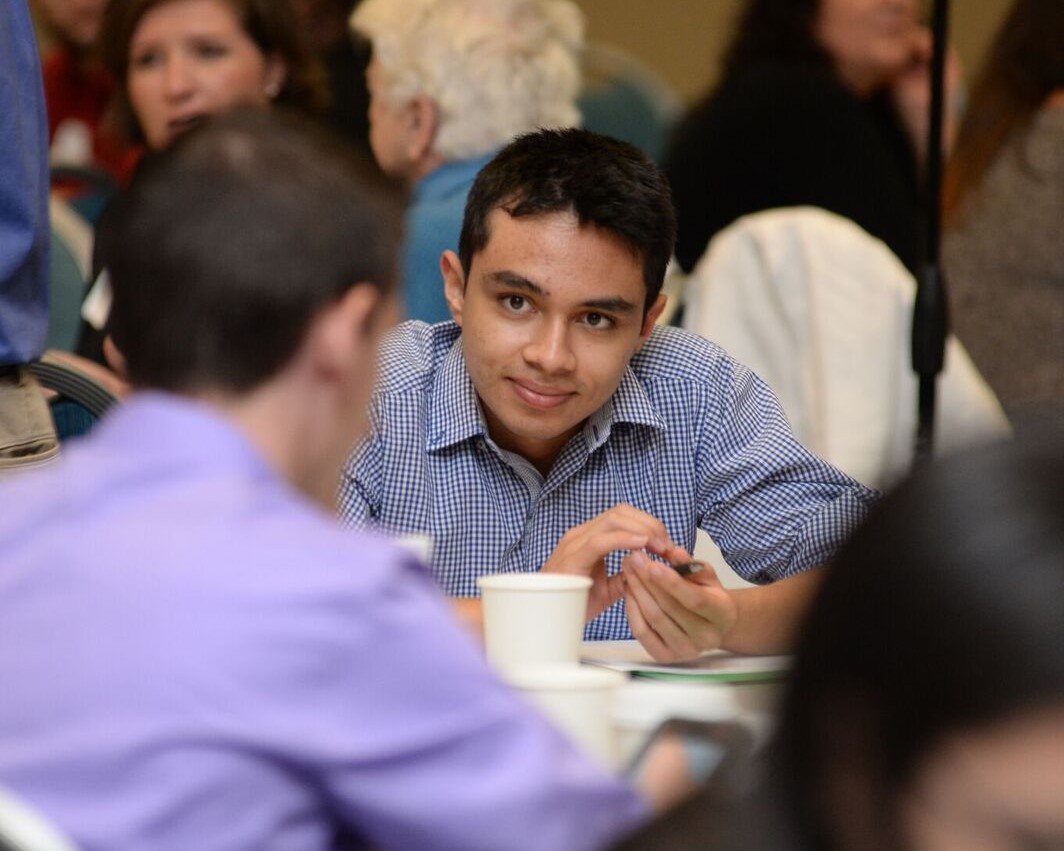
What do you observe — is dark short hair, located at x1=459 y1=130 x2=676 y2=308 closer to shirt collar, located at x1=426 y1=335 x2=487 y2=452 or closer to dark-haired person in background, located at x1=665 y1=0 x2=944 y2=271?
shirt collar, located at x1=426 y1=335 x2=487 y2=452

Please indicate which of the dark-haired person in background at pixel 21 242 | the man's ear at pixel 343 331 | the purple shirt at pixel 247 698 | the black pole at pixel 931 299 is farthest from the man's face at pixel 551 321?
the purple shirt at pixel 247 698

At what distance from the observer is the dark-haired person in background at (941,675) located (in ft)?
2.00

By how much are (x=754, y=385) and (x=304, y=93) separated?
5.68 ft

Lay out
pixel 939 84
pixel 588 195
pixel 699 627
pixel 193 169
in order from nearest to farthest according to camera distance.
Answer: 1. pixel 193 169
2. pixel 699 627
3. pixel 588 195
4. pixel 939 84

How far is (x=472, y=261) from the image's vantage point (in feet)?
7.26

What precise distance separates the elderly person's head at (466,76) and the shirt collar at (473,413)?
1.05 metres

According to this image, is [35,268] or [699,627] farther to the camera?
[35,268]

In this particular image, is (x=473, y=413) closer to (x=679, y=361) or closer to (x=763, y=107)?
(x=679, y=361)

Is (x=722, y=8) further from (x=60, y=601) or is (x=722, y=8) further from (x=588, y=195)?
(x=60, y=601)

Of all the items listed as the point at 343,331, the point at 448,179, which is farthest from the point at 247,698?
the point at 448,179

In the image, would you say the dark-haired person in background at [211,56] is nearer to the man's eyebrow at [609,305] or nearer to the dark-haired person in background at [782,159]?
the dark-haired person in background at [782,159]

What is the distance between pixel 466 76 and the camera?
10.4 feet

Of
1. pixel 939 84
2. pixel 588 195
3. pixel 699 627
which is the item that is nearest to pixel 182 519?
pixel 699 627

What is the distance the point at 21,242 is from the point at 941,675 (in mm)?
1708
